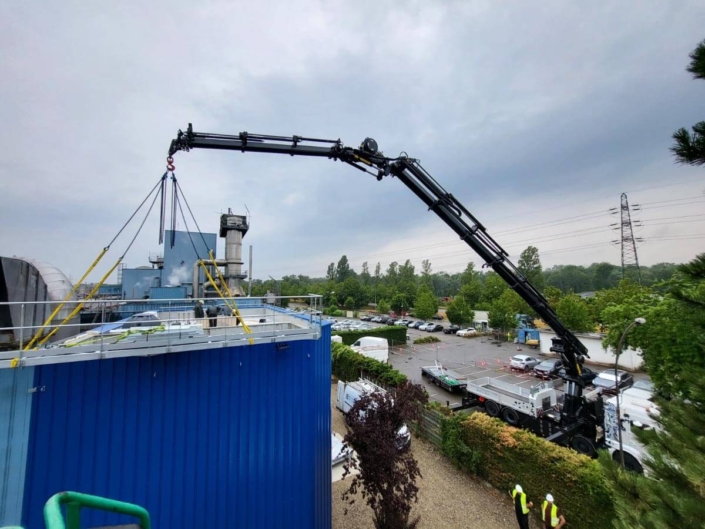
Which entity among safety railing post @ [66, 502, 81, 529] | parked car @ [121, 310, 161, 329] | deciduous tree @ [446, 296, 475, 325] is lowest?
deciduous tree @ [446, 296, 475, 325]

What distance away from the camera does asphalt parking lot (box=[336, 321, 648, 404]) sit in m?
19.2

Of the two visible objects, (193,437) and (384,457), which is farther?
(384,457)

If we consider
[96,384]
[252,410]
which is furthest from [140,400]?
[252,410]

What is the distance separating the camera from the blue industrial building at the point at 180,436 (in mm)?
4430

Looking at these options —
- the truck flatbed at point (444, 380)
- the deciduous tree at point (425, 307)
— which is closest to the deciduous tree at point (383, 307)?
the deciduous tree at point (425, 307)

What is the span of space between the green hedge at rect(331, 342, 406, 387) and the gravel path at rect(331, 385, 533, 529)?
13.6 ft

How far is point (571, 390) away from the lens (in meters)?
11.1

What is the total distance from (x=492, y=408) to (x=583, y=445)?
312cm

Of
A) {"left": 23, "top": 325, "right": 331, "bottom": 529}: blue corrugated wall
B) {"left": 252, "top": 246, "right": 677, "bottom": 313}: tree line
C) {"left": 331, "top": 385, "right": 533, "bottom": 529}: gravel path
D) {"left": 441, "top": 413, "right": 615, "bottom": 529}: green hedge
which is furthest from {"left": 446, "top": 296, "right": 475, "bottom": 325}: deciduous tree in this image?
{"left": 23, "top": 325, "right": 331, "bottom": 529}: blue corrugated wall

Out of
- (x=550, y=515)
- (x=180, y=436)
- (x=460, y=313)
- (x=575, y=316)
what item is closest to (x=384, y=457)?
(x=550, y=515)

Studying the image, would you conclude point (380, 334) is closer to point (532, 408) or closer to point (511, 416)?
point (511, 416)

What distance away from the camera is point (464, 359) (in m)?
25.8

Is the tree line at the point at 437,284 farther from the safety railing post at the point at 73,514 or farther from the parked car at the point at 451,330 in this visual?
the safety railing post at the point at 73,514

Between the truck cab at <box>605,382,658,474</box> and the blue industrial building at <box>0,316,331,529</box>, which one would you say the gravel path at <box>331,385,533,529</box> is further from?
the truck cab at <box>605,382,658,474</box>
